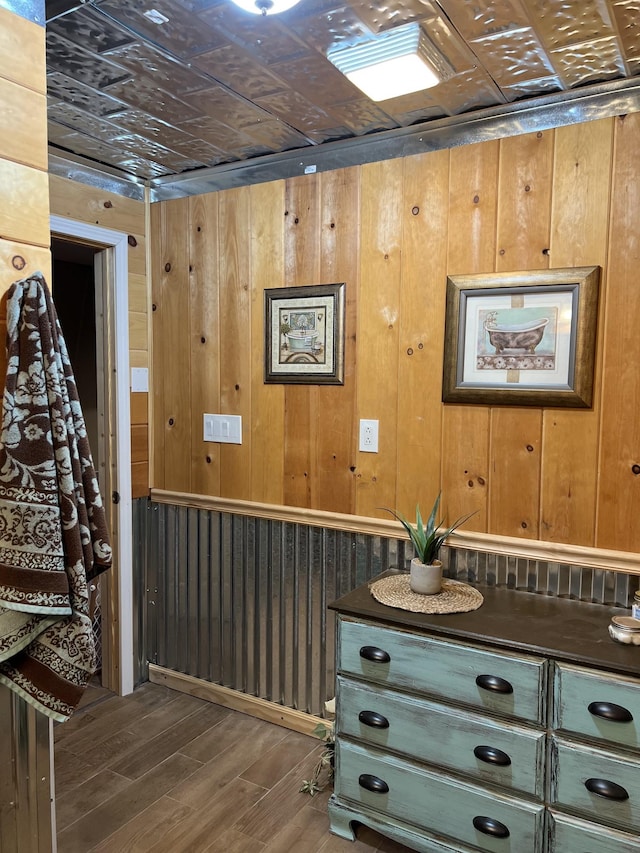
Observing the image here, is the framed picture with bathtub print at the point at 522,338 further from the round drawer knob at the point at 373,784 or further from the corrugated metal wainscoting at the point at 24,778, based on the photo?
the corrugated metal wainscoting at the point at 24,778

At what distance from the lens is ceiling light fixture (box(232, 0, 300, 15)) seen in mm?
1481

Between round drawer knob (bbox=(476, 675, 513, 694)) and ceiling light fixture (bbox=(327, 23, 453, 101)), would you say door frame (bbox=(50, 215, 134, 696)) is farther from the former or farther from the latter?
round drawer knob (bbox=(476, 675, 513, 694))

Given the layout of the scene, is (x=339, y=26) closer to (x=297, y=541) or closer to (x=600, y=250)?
(x=600, y=250)

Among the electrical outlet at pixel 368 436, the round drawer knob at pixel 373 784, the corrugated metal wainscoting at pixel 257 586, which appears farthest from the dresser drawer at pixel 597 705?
the electrical outlet at pixel 368 436

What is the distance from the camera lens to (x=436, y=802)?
1859mm

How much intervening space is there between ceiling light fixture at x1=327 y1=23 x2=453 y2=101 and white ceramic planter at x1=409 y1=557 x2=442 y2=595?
151 centimetres

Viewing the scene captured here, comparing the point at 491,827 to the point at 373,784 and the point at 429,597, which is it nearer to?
the point at 373,784

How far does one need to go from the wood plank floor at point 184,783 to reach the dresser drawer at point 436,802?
0.19m

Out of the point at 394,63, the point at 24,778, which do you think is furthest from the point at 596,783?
the point at 394,63

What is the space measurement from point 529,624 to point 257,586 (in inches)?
49.8

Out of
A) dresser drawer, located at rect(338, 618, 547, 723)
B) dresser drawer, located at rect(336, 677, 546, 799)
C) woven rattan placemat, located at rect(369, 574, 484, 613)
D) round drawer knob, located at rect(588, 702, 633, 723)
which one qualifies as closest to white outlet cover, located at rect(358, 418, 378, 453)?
woven rattan placemat, located at rect(369, 574, 484, 613)

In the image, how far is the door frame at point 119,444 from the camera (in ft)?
9.16

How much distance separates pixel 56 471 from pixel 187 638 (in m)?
1.94

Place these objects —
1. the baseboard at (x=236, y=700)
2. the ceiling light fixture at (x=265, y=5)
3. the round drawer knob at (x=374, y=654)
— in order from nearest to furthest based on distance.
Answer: the ceiling light fixture at (x=265, y=5) → the round drawer knob at (x=374, y=654) → the baseboard at (x=236, y=700)
